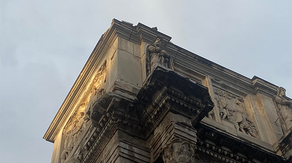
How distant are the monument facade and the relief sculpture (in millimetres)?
34

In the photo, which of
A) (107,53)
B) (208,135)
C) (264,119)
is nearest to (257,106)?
(264,119)

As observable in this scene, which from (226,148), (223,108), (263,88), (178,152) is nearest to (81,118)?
(223,108)

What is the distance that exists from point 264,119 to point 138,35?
197 inches

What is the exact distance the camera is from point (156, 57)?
495 inches

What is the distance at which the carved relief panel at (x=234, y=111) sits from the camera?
13.4 meters

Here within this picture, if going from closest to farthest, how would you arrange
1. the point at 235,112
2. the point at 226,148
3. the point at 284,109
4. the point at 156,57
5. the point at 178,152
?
the point at 178,152 → the point at 226,148 → the point at 156,57 → the point at 235,112 → the point at 284,109

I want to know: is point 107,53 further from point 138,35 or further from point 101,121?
point 101,121

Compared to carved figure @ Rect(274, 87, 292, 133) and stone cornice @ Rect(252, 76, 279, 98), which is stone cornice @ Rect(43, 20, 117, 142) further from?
carved figure @ Rect(274, 87, 292, 133)

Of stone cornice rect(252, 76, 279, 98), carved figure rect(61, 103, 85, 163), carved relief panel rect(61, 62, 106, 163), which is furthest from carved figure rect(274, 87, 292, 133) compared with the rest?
carved figure rect(61, 103, 85, 163)

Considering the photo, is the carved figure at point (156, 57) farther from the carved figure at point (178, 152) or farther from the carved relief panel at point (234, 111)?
the carved figure at point (178, 152)

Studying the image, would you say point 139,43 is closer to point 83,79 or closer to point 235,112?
point 83,79

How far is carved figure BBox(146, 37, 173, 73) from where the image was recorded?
12.5 metres

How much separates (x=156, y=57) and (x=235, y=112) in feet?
11.1

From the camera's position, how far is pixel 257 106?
581 inches
